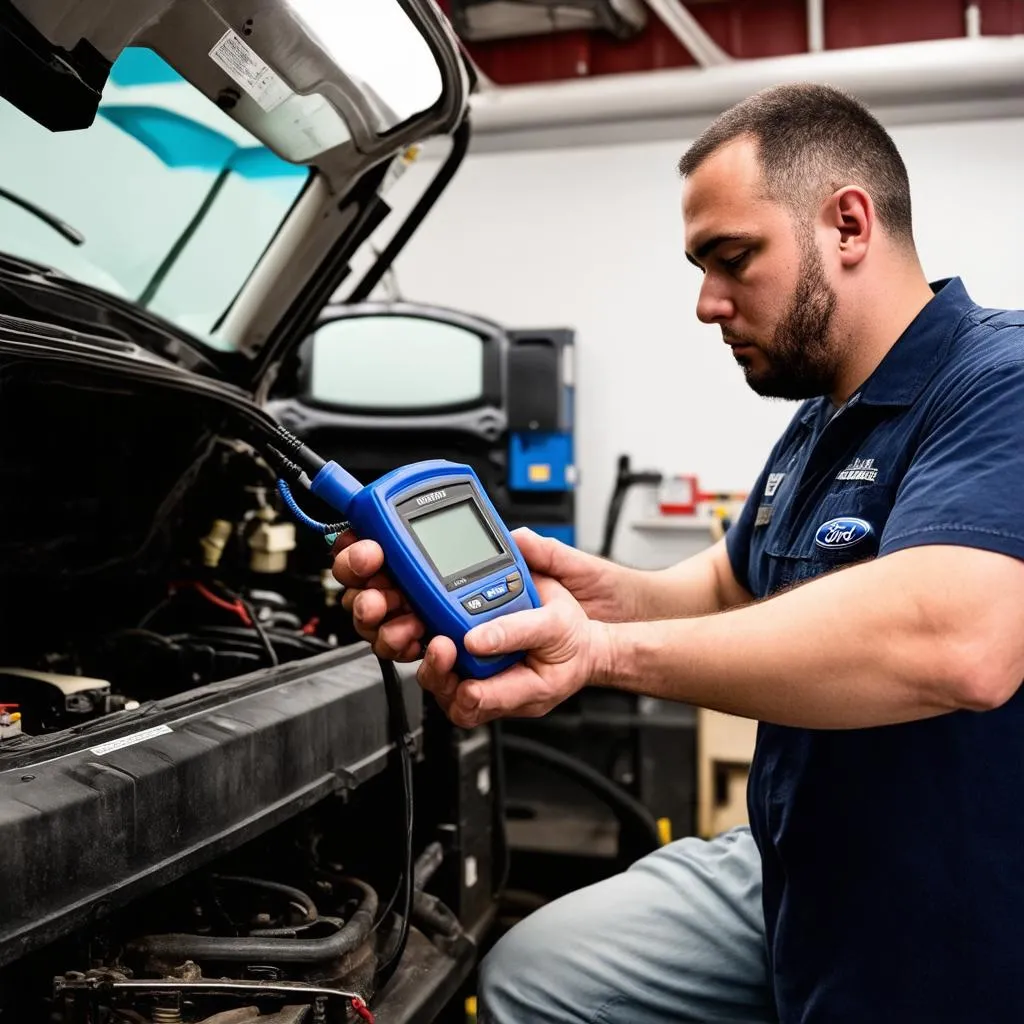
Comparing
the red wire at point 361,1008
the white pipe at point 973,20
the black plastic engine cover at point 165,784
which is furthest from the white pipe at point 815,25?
the red wire at point 361,1008

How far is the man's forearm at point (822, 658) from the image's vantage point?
36.6 inches

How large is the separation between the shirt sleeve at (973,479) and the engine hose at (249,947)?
0.80 m

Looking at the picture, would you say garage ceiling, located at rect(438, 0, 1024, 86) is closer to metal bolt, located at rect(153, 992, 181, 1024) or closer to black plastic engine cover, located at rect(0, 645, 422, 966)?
black plastic engine cover, located at rect(0, 645, 422, 966)

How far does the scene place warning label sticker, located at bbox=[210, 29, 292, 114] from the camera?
54.1 inches

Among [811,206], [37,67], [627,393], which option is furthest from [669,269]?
[37,67]

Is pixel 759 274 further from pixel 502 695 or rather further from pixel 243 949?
pixel 243 949

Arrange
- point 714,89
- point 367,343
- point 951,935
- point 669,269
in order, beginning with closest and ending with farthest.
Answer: point 951,935 < point 367,343 < point 714,89 < point 669,269

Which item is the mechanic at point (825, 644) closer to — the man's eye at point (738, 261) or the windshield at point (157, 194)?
the man's eye at point (738, 261)

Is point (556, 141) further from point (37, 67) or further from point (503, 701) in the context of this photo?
point (503, 701)

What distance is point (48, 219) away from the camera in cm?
176

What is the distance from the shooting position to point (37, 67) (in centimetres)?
114

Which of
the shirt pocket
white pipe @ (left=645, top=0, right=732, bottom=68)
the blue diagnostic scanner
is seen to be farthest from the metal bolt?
white pipe @ (left=645, top=0, right=732, bottom=68)

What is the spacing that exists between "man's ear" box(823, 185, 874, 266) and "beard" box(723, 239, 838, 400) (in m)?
0.04

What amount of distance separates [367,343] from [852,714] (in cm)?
268
